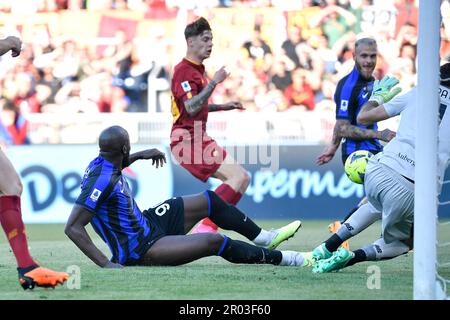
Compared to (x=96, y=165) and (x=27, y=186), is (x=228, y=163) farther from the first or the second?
(x=27, y=186)

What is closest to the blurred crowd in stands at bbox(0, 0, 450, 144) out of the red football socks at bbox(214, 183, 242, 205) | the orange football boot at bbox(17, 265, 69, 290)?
the red football socks at bbox(214, 183, 242, 205)

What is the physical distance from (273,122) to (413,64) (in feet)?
10.0

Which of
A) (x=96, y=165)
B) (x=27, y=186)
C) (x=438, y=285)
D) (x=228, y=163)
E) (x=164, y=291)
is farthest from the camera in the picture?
(x=27, y=186)

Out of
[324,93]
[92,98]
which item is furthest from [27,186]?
[324,93]

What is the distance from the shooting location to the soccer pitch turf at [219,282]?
6250 millimetres

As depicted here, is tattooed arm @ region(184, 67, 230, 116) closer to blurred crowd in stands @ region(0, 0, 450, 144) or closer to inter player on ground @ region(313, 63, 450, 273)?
inter player on ground @ region(313, 63, 450, 273)

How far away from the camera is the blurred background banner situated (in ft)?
47.2

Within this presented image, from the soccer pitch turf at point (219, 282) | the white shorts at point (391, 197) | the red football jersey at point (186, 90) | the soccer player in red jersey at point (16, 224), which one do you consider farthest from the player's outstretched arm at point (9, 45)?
the red football jersey at point (186, 90)

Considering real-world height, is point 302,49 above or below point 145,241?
above

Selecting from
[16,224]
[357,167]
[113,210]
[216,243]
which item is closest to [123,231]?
[113,210]

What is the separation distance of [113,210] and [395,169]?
2.17 m

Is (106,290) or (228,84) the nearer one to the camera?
(106,290)

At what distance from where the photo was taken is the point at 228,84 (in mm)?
16391

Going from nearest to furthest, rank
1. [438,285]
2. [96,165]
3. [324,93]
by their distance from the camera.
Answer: [438,285]
[96,165]
[324,93]
